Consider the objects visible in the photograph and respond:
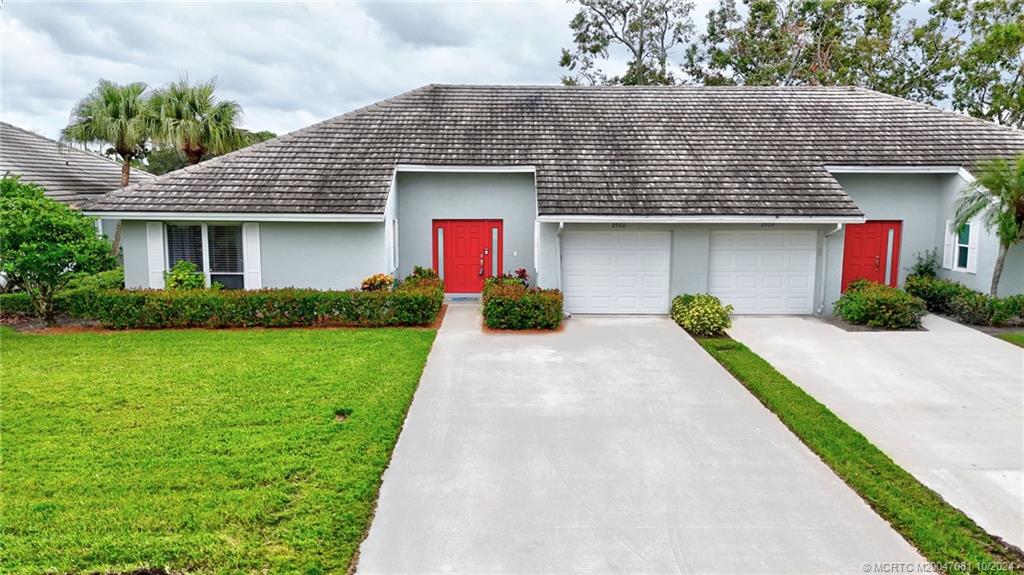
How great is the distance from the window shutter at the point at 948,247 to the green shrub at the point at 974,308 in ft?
5.93

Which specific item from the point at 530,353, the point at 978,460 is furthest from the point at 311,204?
the point at 978,460

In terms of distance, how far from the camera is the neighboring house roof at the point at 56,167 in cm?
1853

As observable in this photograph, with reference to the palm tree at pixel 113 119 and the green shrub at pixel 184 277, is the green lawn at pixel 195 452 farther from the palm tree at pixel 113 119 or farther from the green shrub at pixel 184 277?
the palm tree at pixel 113 119

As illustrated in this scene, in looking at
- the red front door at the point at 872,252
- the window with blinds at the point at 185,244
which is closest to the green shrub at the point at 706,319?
the red front door at the point at 872,252

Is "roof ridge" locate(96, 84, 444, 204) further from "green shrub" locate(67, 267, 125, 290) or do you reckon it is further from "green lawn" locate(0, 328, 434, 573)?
"green lawn" locate(0, 328, 434, 573)

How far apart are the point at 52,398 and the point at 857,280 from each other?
51.3 feet

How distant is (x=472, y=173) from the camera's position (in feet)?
52.1

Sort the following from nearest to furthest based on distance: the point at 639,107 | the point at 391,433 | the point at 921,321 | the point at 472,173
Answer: the point at 391,433
the point at 921,321
the point at 472,173
the point at 639,107

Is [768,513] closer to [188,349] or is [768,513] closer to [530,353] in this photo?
[530,353]

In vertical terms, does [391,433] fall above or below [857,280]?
below

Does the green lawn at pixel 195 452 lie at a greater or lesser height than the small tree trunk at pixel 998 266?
lesser

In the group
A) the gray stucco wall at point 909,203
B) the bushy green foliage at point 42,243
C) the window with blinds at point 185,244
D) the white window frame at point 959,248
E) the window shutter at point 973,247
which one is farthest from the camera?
the gray stucco wall at point 909,203

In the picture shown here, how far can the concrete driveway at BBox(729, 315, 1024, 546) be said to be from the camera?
20.2 feet

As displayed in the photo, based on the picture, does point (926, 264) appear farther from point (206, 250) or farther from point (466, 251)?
point (206, 250)
